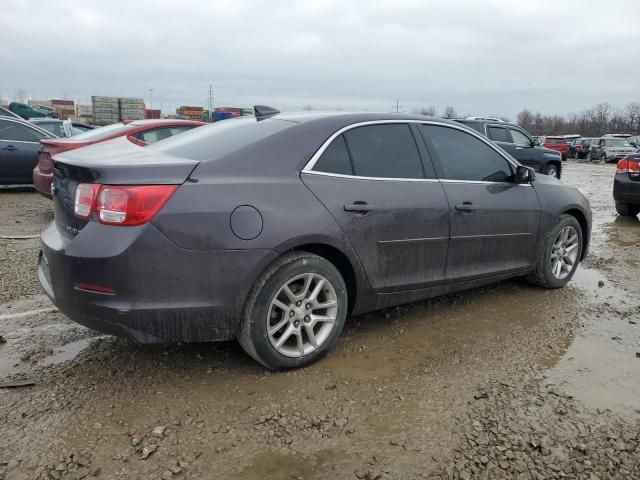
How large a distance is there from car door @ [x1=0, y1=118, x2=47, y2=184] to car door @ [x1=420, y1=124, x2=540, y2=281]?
8.67 meters

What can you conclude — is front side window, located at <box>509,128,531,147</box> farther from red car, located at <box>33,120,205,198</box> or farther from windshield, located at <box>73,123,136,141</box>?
windshield, located at <box>73,123,136,141</box>

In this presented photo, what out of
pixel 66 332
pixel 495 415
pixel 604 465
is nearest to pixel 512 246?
pixel 495 415

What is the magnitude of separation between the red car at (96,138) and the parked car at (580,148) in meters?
32.9

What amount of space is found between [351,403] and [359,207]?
117cm

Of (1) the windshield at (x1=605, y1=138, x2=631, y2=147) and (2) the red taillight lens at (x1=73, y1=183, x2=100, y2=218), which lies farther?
(1) the windshield at (x1=605, y1=138, x2=631, y2=147)

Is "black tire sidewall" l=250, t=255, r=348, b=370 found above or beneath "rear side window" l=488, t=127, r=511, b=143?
beneath

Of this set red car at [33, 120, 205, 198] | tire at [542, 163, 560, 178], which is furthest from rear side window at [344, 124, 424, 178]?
tire at [542, 163, 560, 178]

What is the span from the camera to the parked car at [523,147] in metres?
13.7

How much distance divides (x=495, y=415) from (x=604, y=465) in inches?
20.6

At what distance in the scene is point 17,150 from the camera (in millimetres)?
9703

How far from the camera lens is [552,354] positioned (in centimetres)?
344

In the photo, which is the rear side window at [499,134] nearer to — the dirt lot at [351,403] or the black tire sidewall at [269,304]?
the dirt lot at [351,403]

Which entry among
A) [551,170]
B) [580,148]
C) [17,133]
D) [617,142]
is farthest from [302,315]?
[580,148]

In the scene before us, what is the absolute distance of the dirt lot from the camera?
2294mm
